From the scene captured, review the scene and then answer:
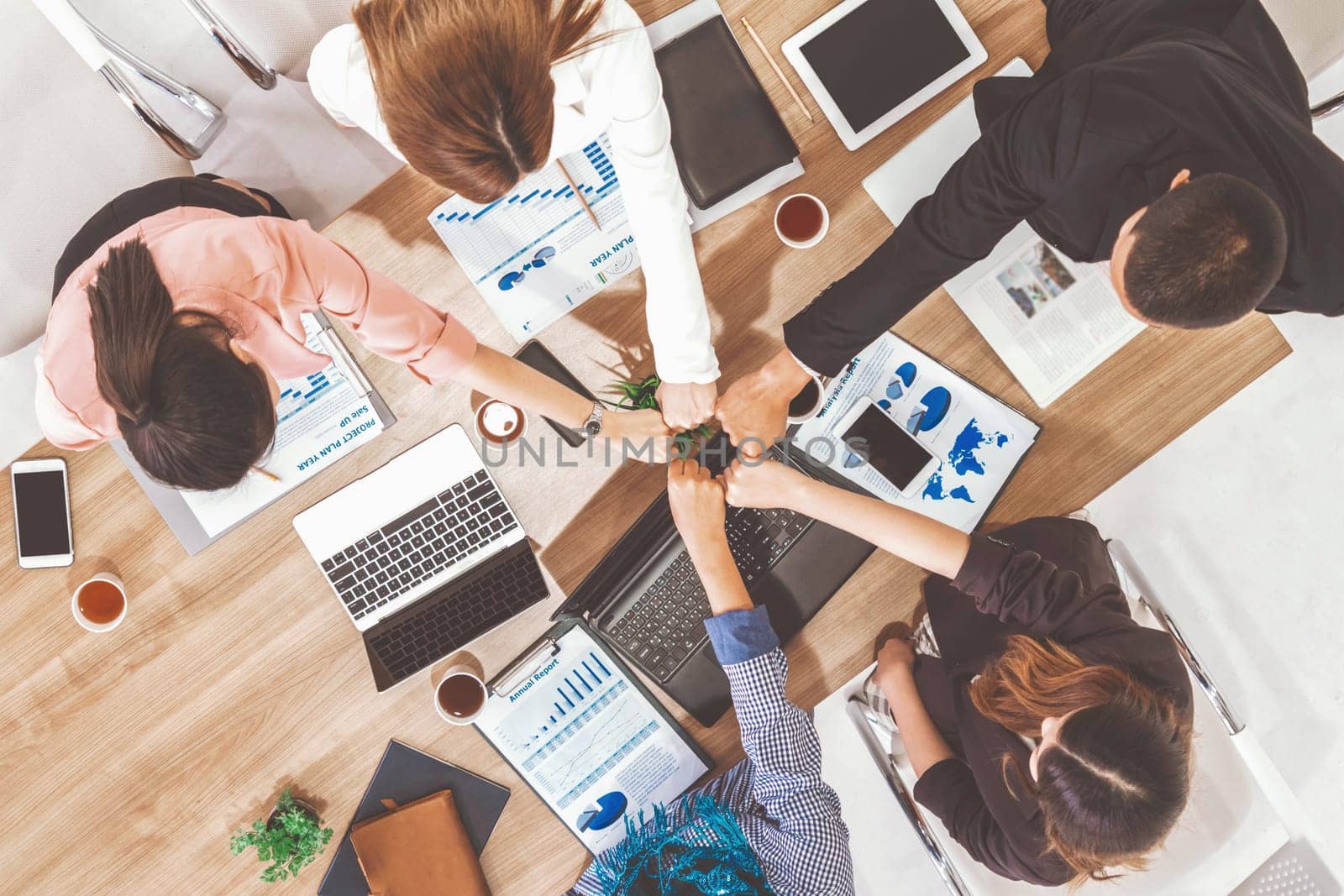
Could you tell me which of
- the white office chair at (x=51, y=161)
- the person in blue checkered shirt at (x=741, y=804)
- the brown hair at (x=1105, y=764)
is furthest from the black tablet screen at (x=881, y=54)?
the white office chair at (x=51, y=161)

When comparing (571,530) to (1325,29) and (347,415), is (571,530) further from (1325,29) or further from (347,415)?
(1325,29)

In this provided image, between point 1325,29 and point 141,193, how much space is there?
1962mm

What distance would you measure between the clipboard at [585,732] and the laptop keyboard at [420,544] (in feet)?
0.66

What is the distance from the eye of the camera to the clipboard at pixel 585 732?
3.99 feet

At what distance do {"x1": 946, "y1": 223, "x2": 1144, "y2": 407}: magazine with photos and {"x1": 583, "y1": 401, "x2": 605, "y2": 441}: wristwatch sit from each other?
596 mm

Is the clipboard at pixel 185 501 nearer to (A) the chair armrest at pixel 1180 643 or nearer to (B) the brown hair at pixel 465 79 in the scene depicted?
(B) the brown hair at pixel 465 79

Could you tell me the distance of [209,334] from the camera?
0.92m

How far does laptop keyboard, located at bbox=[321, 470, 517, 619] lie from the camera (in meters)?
1.20

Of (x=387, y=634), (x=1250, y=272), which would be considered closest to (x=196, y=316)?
(x=387, y=634)

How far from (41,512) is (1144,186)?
5.49ft

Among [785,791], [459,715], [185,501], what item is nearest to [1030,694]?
[785,791]

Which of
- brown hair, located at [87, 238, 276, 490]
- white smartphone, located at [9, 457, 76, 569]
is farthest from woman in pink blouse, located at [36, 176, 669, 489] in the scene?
white smartphone, located at [9, 457, 76, 569]

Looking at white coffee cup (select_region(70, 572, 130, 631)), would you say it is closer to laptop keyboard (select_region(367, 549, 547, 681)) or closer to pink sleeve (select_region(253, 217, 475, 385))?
laptop keyboard (select_region(367, 549, 547, 681))

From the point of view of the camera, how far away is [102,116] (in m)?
1.28
